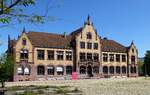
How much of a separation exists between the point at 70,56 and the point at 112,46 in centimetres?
1305

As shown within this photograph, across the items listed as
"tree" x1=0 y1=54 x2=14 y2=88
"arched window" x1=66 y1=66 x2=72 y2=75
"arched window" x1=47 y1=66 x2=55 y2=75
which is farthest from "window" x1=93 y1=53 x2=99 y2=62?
"tree" x1=0 y1=54 x2=14 y2=88

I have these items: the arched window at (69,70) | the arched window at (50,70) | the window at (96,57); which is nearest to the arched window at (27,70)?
the arched window at (50,70)

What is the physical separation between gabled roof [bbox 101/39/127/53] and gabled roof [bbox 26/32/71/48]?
937cm

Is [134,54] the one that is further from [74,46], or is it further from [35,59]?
[35,59]

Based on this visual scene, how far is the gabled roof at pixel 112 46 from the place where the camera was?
253ft

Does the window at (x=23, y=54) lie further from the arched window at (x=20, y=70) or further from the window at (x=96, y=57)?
the window at (x=96, y=57)

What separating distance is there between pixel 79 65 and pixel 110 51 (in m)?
9.50

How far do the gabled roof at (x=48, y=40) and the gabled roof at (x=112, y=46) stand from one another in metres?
9.37

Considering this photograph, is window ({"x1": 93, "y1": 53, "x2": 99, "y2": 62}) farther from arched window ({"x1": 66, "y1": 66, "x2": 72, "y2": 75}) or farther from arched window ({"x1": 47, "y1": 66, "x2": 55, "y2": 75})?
arched window ({"x1": 47, "y1": 66, "x2": 55, "y2": 75})

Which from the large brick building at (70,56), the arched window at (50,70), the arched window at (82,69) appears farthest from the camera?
the arched window at (82,69)

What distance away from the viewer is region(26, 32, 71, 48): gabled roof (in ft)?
219

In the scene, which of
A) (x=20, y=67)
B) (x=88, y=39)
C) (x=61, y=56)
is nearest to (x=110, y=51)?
(x=88, y=39)

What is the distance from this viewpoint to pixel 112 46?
3123 inches

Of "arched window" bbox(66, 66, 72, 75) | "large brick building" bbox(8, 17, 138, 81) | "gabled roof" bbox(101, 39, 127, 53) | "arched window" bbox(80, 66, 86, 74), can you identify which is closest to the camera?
"large brick building" bbox(8, 17, 138, 81)
